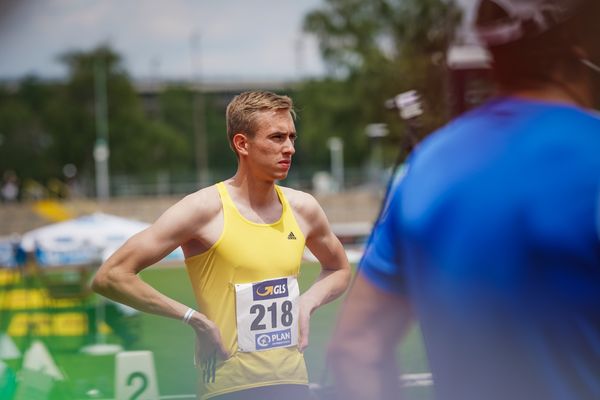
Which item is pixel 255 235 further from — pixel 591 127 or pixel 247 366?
pixel 591 127

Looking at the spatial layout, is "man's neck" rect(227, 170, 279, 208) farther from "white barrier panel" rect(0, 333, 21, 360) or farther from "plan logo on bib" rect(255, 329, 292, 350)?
"white barrier panel" rect(0, 333, 21, 360)

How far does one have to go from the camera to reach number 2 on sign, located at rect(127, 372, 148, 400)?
3350 millimetres

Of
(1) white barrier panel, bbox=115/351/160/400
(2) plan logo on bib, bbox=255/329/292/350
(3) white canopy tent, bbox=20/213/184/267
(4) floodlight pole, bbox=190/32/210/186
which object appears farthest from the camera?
(4) floodlight pole, bbox=190/32/210/186

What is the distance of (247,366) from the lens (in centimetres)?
242

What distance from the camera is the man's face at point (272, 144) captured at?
2.33m

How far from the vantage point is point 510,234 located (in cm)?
114

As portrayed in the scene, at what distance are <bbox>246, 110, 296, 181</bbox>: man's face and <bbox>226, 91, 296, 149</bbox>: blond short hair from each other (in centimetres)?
1

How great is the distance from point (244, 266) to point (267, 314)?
159mm

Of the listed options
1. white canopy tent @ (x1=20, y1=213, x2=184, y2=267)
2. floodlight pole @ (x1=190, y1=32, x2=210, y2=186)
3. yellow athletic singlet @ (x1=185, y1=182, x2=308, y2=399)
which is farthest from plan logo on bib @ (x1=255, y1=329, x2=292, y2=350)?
floodlight pole @ (x1=190, y1=32, x2=210, y2=186)

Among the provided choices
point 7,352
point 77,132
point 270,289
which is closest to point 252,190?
point 270,289

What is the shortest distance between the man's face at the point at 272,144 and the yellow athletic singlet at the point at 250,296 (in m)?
0.12

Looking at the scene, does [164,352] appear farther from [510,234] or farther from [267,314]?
[510,234]

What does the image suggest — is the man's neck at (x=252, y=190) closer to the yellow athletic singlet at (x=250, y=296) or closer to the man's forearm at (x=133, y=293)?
the yellow athletic singlet at (x=250, y=296)

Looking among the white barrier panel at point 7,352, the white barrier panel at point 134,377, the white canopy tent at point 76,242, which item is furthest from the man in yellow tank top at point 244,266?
the white canopy tent at point 76,242
